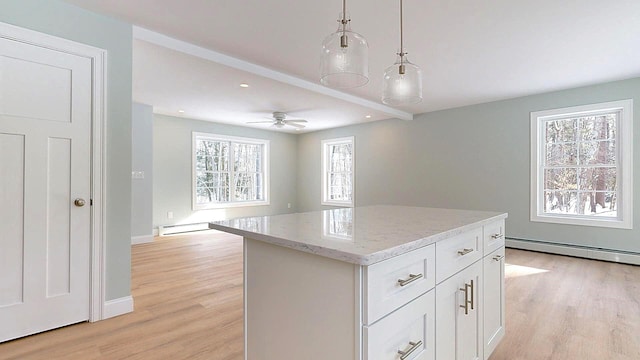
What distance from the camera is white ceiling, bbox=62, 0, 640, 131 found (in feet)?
7.62

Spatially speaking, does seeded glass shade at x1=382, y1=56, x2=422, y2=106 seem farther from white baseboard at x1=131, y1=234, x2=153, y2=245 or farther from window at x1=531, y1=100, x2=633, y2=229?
white baseboard at x1=131, y1=234, x2=153, y2=245

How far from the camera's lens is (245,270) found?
4.41 ft

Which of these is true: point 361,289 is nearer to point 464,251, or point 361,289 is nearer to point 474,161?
point 464,251

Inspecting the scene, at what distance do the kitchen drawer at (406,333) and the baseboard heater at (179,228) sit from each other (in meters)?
5.79

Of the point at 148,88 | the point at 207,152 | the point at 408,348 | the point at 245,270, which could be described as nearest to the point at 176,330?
the point at 245,270

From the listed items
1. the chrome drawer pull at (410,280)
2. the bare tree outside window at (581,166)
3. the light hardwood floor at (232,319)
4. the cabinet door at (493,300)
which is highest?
the bare tree outside window at (581,166)

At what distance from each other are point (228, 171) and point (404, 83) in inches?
221

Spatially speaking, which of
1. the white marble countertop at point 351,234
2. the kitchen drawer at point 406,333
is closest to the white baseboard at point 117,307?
the white marble countertop at point 351,234

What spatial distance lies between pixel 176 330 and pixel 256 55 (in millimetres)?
2666

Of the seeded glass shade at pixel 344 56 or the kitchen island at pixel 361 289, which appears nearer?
the kitchen island at pixel 361 289

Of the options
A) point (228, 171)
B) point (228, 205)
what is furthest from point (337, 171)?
point (228, 205)

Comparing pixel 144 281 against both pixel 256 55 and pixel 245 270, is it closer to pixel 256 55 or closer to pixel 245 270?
pixel 245 270

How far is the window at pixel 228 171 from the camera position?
6480 mm

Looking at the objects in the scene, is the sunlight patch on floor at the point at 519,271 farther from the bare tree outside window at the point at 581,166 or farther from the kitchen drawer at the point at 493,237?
the kitchen drawer at the point at 493,237
